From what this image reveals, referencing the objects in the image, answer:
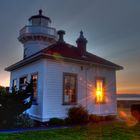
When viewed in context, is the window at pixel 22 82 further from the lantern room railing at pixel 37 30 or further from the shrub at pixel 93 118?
the lantern room railing at pixel 37 30

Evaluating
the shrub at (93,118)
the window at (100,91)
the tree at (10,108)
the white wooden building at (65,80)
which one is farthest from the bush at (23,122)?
the window at (100,91)

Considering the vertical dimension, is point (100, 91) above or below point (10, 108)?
above

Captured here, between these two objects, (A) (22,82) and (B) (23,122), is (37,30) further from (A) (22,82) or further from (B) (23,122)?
(B) (23,122)

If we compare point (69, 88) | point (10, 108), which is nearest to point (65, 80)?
point (69, 88)

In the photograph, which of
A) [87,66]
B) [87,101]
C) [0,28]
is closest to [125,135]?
[87,101]

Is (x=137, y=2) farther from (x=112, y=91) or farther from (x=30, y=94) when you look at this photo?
(x=30, y=94)

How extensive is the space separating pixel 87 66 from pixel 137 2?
514 centimetres

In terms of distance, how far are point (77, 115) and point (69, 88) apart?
178cm

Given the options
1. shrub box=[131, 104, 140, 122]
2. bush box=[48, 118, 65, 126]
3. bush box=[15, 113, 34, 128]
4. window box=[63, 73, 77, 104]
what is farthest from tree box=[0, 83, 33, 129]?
shrub box=[131, 104, 140, 122]

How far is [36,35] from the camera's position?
20.7 metres

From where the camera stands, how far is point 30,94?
12820mm

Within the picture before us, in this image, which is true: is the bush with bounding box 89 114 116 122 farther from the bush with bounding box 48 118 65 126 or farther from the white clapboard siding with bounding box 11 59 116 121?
the bush with bounding box 48 118 65 126

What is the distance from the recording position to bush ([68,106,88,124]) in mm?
13258

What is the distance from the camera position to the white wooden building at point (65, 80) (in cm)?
1297
